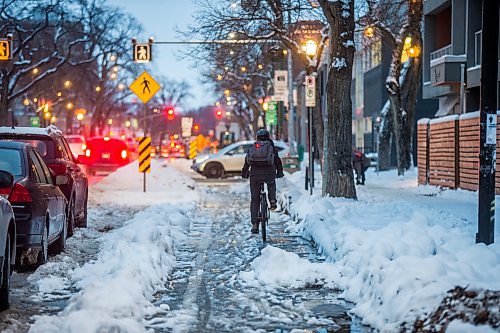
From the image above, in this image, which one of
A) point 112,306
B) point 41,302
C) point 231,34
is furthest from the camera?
point 231,34

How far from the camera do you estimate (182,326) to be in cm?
788

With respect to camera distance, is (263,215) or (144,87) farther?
(144,87)

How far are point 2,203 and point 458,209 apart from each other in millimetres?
12330

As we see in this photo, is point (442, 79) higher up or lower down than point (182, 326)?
higher up

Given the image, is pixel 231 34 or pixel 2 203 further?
pixel 231 34

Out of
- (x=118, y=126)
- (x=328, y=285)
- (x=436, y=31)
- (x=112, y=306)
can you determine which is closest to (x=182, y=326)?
(x=112, y=306)

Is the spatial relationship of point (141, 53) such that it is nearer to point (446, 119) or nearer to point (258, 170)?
point (446, 119)

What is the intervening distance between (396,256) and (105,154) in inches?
1238

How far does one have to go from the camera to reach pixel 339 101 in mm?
19984

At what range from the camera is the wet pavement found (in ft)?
26.0

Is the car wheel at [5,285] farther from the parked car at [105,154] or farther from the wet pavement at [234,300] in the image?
the parked car at [105,154]

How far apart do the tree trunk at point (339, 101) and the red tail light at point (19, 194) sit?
1068cm

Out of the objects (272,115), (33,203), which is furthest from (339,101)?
(272,115)

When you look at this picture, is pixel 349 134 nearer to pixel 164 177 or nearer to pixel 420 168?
pixel 420 168
